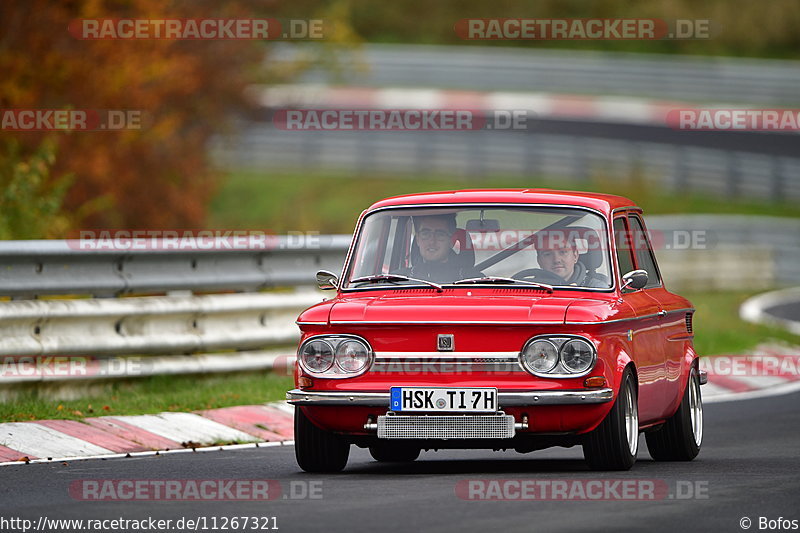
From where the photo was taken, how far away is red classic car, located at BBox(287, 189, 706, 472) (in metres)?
9.91

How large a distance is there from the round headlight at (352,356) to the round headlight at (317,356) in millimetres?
56

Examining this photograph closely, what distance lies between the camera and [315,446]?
34.4ft

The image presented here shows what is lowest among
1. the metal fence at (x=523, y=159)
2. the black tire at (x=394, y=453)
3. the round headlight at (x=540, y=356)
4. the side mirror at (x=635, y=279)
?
the black tire at (x=394, y=453)

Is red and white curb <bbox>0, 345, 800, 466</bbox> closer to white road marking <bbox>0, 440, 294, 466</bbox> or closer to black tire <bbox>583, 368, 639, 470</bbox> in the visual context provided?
white road marking <bbox>0, 440, 294, 466</bbox>

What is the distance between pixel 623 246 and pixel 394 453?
1997 mm

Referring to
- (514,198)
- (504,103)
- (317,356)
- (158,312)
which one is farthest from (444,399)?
(504,103)

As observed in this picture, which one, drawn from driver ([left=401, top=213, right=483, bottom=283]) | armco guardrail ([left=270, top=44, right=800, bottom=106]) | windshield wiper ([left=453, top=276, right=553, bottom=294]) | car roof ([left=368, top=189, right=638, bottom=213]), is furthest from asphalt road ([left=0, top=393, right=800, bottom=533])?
armco guardrail ([left=270, top=44, right=800, bottom=106])

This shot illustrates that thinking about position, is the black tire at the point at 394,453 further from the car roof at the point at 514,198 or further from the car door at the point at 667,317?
the car door at the point at 667,317

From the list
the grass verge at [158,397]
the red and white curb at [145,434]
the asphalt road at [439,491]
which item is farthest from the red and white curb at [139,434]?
the asphalt road at [439,491]

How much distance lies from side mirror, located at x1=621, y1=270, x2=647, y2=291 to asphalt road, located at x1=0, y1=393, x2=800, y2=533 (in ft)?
3.70

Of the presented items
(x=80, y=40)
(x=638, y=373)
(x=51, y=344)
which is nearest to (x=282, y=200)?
(x=80, y=40)

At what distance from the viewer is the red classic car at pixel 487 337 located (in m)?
9.91

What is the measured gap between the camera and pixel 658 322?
11.3 m

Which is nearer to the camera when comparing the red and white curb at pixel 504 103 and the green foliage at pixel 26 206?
the green foliage at pixel 26 206
